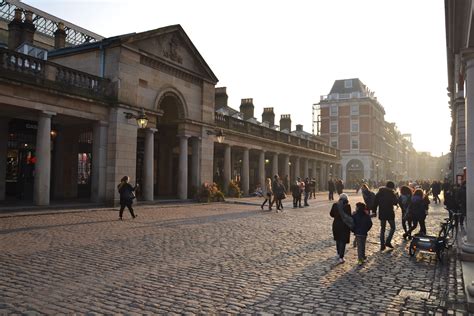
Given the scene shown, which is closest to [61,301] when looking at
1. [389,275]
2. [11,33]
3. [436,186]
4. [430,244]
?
[389,275]

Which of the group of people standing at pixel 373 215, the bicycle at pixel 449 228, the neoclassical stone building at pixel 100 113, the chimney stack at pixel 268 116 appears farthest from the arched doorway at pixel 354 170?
the group of people standing at pixel 373 215

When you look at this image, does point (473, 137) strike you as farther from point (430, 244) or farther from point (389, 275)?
point (389, 275)

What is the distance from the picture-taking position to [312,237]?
11.8 meters

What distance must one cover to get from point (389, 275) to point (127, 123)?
15726 mm

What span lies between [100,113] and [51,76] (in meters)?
2.90

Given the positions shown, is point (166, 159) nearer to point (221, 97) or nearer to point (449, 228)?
point (221, 97)

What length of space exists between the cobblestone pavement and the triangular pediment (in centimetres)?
1217

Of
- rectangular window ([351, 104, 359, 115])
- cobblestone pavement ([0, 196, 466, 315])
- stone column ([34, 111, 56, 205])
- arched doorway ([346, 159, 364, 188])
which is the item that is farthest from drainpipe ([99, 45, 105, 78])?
rectangular window ([351, 104, 359, 115])

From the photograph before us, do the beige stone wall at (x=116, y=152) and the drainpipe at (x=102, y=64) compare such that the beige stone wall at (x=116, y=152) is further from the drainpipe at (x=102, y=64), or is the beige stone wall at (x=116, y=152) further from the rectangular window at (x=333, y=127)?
the rectangular window at (x=333, y=127)

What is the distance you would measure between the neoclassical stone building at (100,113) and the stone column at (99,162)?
0.16ft

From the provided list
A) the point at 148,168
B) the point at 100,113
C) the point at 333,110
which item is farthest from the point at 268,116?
the point at 333,110

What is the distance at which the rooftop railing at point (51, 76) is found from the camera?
49.8 feet

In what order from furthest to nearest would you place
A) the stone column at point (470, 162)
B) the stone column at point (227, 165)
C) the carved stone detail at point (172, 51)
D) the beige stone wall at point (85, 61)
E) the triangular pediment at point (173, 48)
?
1. the stone column at point (227, 165)
2. the carved stone detail at point (172, 51)
3. the triangular pediment at point (173, 48)
4. the beige stone wall at point (85, 61)
5. the stone column at point (470, 162)

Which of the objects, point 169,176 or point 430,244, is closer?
point 430,244
